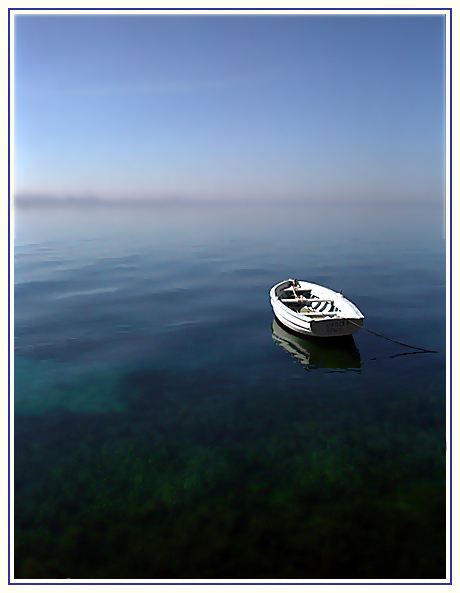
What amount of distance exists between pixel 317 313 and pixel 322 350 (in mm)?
2559

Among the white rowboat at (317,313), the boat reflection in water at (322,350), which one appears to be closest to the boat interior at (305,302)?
the white rowboat at (317,313)

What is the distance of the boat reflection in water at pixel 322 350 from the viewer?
22594mm

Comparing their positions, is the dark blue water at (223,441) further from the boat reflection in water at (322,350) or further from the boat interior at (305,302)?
the boat interior at (305,302)

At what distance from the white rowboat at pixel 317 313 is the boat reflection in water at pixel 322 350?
76cm

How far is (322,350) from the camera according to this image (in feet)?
80.2

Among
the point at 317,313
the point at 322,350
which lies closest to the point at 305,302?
the point at 317,313

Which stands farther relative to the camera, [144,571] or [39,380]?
[39,380]

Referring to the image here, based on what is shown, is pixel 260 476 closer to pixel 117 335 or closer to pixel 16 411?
pixel 16 411

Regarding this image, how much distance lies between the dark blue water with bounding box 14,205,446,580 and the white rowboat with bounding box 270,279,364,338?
1184 millimetres

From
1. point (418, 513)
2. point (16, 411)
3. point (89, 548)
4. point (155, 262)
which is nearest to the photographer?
point (89, 548)

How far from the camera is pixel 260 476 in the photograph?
1395 cm

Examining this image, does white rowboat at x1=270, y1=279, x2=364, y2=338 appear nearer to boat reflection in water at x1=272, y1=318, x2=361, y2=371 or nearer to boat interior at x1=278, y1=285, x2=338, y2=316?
boat interior at x1=278, y1=285, x2=338, y2=316

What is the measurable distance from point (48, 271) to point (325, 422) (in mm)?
38152

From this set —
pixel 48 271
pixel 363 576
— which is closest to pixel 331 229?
pixel 48 271
